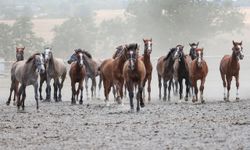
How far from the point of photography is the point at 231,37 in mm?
70438

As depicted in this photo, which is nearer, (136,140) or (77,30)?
(136,140)

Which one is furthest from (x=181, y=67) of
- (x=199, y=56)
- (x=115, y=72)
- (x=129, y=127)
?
(x=129, y=127)

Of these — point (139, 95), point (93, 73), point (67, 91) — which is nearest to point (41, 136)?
point (139, 95)

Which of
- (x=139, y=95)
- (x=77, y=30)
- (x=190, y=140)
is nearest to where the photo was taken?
(x=190, y=140)

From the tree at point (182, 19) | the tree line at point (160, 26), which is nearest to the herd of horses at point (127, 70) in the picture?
the tree line at point (160, 26)

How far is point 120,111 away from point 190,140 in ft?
23.5

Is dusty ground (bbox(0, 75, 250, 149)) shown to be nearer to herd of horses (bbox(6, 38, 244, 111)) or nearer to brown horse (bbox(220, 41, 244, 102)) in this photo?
herd of horses (bbox(6, 38, 244, 111))

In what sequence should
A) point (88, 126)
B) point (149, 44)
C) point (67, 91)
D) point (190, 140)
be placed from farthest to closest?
point (67, 91), point (149, 44), point (88, 126), point (190, 140)

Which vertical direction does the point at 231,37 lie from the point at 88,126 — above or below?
above

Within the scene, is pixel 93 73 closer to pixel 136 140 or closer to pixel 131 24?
pixel 136 140

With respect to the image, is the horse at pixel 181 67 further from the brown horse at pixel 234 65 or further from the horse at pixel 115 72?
the horse at pixel 115 72

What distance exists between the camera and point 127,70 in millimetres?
19219

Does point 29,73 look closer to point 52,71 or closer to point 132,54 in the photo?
point 132,54

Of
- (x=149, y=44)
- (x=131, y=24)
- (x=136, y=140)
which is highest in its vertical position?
(x=131, y=24)
